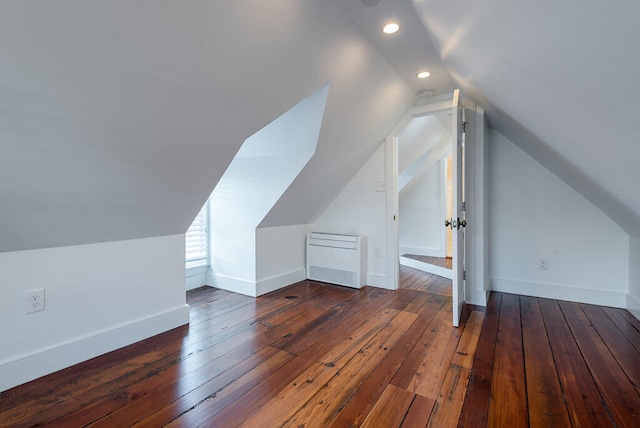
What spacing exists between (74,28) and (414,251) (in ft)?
17.5

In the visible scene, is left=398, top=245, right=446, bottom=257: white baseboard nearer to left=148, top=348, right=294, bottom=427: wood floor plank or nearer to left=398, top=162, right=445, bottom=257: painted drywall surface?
left=398, top=162, right=445, bottom=257: painted drywall surface

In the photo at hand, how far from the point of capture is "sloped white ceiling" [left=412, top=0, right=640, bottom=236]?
82 cm

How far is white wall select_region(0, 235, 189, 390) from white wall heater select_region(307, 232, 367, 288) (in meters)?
1.67

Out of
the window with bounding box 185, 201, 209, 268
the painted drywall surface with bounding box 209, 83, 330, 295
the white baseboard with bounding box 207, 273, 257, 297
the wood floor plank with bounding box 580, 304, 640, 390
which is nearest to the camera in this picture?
the wood floor plank with bounding box 580, 304, 640, 390

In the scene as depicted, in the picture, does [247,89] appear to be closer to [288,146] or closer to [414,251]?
[288,146]

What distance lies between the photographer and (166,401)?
1.54 metres

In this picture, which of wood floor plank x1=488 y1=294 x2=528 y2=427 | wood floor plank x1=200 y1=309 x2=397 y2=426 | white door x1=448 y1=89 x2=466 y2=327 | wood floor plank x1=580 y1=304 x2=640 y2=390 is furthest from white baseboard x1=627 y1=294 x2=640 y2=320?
wood floor plank x1=200 y1=309 x2=397 y2=426

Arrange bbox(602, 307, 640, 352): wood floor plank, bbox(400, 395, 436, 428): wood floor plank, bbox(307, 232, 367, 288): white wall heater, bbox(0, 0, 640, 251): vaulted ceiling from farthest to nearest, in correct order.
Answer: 1. bbox(307, 232, 367, 288): white wall heater
2. bbox(602, 307, 640, 352): wood floor plank
3. bbox(400, 395, 436, 428): wood floor plank
4. bbox(0, 0, 640, 251): vaulted ceiling

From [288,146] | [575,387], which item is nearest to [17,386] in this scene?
[288,146]

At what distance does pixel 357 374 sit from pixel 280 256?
6.37 feet

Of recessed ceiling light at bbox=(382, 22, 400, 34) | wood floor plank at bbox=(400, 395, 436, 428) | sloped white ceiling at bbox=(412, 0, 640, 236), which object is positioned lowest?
wood floor plank at bbox=(400, 395, 436, 428)

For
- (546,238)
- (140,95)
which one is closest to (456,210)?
(546,238)

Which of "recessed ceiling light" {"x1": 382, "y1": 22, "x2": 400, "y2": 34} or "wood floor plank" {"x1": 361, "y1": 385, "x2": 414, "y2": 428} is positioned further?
"recessed ceiling light" {"x1": 382, "y1": 22, "x2": 400, "y2": 34}

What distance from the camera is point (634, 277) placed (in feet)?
8.97
